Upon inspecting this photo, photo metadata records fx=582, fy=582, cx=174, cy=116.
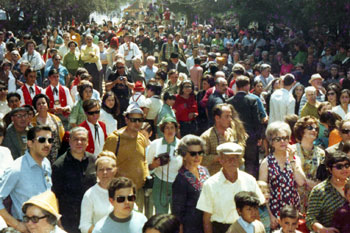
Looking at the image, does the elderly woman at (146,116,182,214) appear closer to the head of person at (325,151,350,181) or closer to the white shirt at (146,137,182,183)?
the white shirt at (146,137,182,183)

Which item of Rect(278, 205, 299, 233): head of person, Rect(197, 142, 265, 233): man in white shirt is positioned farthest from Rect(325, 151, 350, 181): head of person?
Rect(197, 142, 265, 233): man in white shirt

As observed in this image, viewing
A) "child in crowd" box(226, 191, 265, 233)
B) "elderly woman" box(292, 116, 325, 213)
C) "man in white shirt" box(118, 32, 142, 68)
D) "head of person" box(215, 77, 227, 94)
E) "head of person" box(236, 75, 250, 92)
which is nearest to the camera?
"child in crowd" box(226, 191, 265, 233)

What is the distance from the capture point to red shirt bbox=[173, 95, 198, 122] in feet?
32.2

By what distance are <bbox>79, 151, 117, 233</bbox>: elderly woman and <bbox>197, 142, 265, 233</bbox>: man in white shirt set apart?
846 millimetres

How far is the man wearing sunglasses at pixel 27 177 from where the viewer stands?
17.1ft

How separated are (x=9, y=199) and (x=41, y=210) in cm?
121

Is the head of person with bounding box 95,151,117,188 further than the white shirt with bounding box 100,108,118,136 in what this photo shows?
No

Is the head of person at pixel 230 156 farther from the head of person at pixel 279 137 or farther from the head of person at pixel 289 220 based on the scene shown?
the head of person at pixel 279 137

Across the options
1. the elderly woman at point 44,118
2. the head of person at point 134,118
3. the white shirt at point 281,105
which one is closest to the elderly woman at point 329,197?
the head of person at point 134,118

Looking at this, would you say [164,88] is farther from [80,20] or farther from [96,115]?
[80,20]

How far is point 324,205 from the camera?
5324 mm

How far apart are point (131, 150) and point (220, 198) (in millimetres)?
1561

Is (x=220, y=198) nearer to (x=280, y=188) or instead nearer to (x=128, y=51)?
(x=280, y=188)

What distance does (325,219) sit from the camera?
532cm
